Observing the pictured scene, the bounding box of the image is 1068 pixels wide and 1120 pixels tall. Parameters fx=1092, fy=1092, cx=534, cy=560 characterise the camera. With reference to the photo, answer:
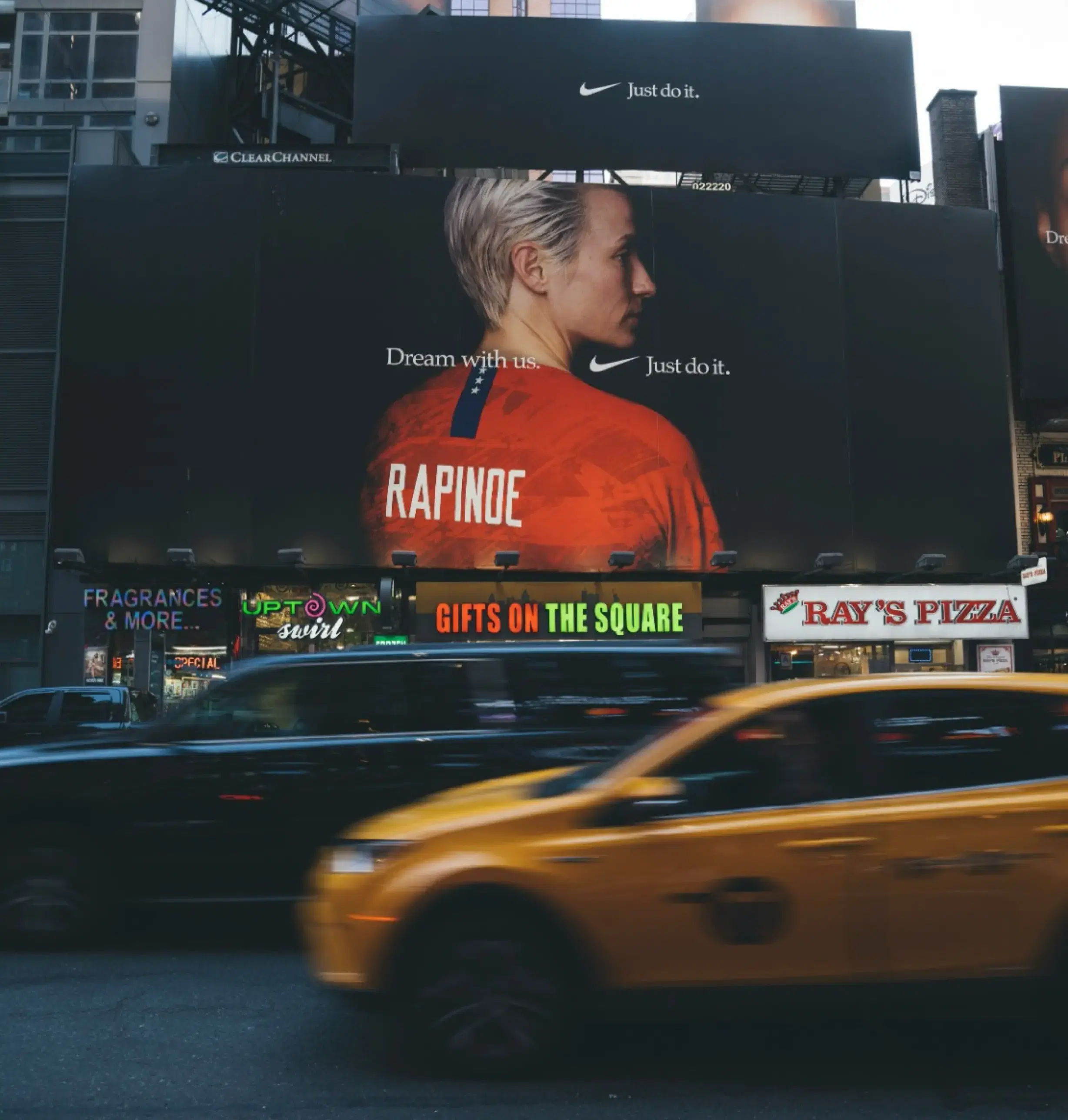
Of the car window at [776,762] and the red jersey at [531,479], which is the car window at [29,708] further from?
the car window at [776,762]

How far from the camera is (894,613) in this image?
25938 millimetres

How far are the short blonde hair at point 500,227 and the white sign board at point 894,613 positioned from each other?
31.4 feet

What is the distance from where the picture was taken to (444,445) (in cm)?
2505

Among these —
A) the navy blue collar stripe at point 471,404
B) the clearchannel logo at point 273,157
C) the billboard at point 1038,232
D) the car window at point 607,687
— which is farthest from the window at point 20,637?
the billboard at point 1038,232

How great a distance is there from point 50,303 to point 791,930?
2608 cm

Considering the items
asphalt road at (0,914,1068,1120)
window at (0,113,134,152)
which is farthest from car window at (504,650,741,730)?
window at (0,113,134,152)

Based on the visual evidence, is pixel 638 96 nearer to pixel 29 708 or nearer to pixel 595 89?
pixel 595 89

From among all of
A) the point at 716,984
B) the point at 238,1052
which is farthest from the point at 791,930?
the point at 238,1052

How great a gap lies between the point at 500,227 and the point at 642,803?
23199 mm

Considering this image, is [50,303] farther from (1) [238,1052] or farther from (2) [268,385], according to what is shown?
(1) [238,1052]

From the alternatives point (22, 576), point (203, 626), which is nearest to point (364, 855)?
point (203, 626)

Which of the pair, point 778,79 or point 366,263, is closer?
point 366,263

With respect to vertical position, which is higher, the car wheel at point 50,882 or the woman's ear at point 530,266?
the woman's ear at point 530,266

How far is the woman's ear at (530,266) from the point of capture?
26.0 metres
